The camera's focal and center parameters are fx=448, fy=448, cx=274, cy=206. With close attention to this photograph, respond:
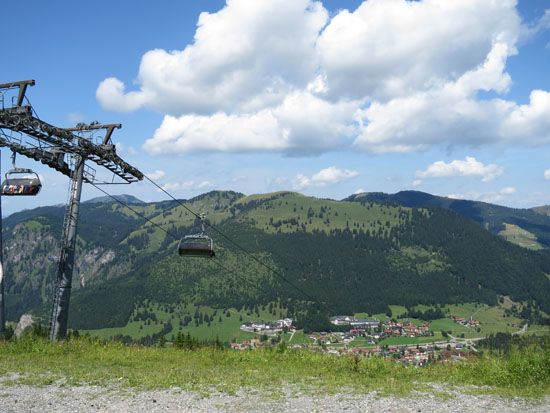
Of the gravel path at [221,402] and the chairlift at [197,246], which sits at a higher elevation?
the chairlift at [197,246]

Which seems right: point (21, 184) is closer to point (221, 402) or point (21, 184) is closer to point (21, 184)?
point (21, 184)

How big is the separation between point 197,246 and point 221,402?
52.5ft

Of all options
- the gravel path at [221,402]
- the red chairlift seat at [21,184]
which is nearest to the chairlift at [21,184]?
the red chairlift seat at [21,184]

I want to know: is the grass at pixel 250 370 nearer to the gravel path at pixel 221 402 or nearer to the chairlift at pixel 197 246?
the gravel path at pixel 221 402

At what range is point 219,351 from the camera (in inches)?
850

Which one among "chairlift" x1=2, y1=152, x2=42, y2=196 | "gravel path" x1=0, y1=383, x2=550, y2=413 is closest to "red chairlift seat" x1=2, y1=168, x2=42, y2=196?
"chairlift" x1=2, y1=152, x2=42, y2=196

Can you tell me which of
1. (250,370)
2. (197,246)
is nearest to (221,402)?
(250,370)

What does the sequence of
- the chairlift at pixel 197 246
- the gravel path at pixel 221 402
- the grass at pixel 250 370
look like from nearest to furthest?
the gravel path at pixel 221 402
the grass at pixel 250 370
the chairlift at pixel 197 246

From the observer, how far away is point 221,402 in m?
12.6

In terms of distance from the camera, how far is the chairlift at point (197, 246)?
27797 mm

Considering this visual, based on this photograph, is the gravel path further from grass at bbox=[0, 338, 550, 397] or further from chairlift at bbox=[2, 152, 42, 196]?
chairlift at bbox=[2, 152, 42, 196]

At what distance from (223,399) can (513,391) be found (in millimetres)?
9225

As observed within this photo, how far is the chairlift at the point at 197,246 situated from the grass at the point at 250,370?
727cm

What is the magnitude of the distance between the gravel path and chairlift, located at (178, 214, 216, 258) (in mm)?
14150
